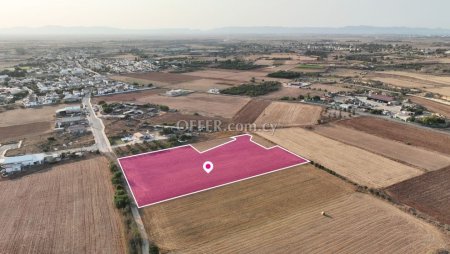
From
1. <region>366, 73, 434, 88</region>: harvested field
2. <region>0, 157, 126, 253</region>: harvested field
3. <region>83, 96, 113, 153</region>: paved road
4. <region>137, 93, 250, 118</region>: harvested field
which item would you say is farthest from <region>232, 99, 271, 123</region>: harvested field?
<region>366, 73, 434, 88</region>: harvested field

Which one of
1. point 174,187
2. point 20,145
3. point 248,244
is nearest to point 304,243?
point 248,244

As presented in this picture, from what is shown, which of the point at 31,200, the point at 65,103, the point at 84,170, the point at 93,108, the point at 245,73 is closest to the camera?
the point at 31,200

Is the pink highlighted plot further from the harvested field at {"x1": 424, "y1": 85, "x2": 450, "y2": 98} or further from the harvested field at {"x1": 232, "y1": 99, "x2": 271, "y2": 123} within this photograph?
the harvested field at {"x1": 424, "y1": 85, "x2": 450, "y2": 98}

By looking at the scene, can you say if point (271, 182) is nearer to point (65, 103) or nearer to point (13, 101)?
point (65, 103)

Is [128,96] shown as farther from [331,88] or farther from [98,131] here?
[331,88]

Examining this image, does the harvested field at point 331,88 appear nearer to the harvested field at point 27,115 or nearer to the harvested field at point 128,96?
the harvested field at point 128,96

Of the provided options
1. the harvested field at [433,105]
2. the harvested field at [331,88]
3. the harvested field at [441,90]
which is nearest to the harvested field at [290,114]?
the harvested field at [331,88]

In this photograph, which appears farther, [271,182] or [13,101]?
[13,101]
